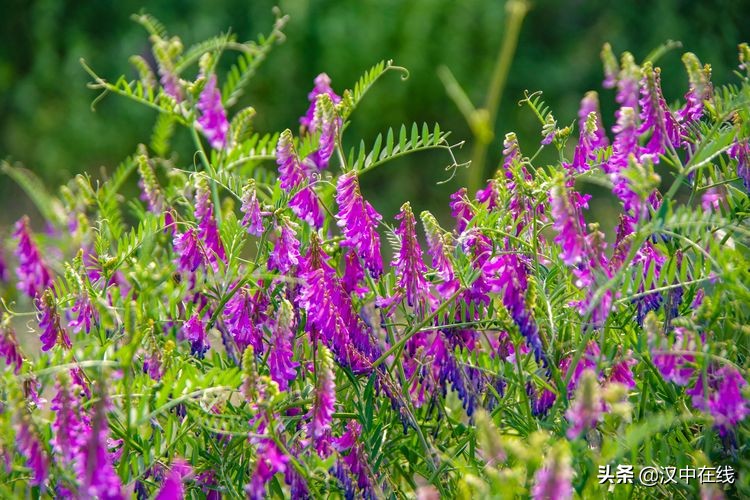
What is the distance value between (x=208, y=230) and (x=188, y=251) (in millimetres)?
89

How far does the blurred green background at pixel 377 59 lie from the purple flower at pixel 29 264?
3.89 metres

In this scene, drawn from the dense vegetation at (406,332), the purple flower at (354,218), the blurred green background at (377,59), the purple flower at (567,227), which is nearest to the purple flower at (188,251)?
the dense vegetation at (406,332)

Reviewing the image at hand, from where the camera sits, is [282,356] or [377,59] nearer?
[282,356]

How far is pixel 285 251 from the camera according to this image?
5.34 ft

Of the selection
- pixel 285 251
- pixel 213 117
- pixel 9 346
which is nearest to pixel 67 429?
pixel 9 346

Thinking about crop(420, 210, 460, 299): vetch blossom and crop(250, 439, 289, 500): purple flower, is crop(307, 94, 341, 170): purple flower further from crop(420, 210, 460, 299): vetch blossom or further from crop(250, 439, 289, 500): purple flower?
crop(250, 439, 289, 500): purple flower

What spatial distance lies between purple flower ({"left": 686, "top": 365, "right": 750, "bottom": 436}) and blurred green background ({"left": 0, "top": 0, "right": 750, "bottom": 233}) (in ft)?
13.6

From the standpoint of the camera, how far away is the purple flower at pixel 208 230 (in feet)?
5.66

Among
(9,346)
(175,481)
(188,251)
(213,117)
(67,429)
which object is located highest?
(213,117)

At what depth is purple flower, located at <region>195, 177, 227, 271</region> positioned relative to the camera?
1725 millimetres

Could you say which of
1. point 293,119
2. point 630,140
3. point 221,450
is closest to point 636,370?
point 630,140

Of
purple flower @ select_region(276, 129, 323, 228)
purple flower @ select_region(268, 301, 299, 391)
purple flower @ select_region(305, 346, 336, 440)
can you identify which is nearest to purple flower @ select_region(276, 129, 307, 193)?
purple flower @ select_region(276, 129, 323, 228)

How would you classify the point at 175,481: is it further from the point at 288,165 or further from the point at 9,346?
the point at 288,165

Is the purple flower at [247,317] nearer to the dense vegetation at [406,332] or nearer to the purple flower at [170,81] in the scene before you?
the dense vegetation at [406,332]
